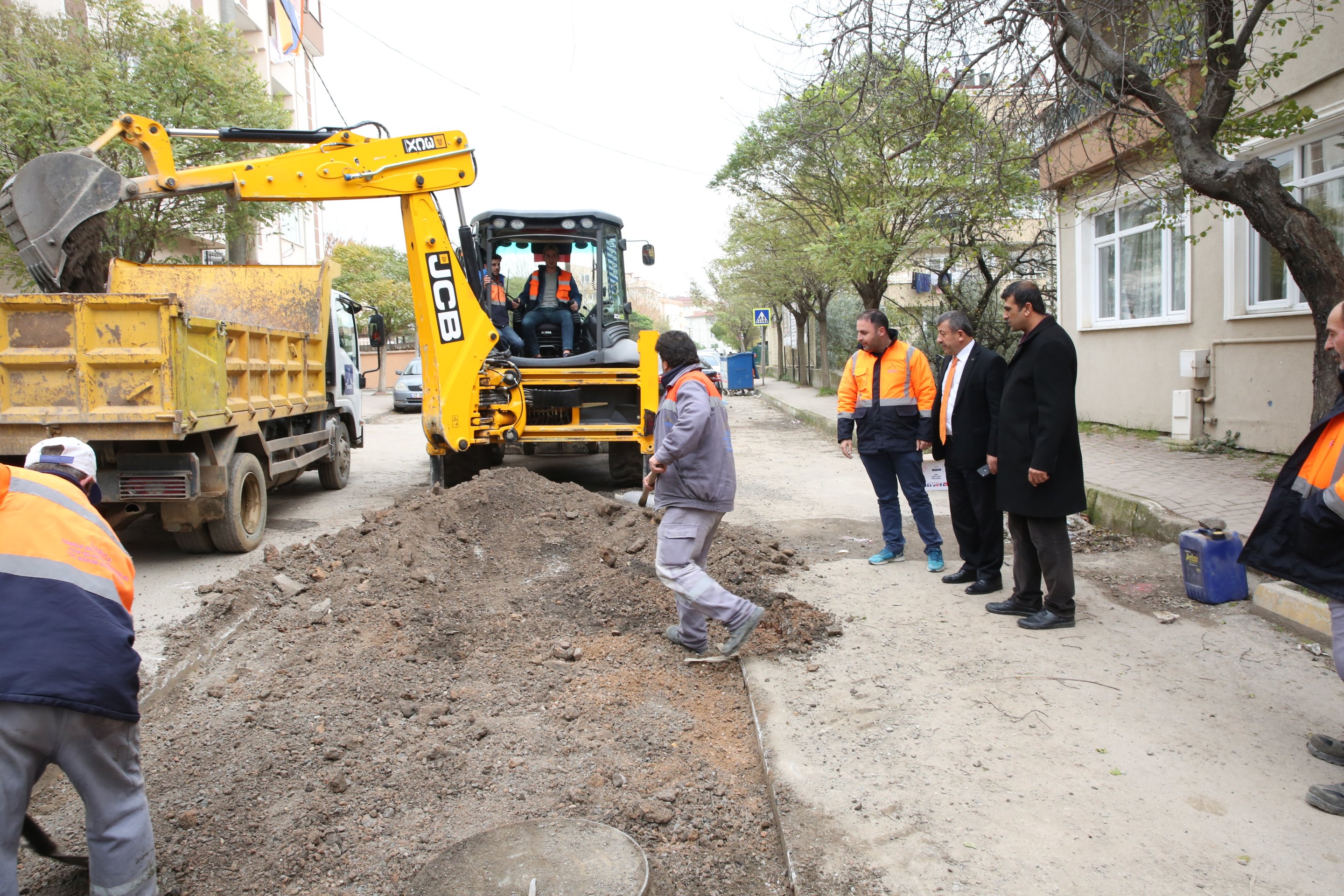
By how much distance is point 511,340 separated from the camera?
9719mm

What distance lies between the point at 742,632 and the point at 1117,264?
35.3 ft

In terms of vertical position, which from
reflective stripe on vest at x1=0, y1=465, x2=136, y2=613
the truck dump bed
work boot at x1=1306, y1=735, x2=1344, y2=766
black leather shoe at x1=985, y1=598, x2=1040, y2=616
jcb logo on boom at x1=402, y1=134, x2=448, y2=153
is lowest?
work boot at x1=1306, y1=735, x2=1344, y2=766

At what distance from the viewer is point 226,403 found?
7422mm

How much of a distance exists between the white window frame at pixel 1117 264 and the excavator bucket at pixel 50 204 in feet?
32.3

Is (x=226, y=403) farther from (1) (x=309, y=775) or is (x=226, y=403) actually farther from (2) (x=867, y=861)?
(2) (x=867, y=861)

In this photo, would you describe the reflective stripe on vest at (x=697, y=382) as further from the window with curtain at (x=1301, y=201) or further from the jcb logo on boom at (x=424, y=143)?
the window with curtain at (x=1301, y=201)

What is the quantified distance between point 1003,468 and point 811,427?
14.1 metres

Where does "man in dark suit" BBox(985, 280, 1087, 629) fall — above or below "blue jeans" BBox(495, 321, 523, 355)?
below

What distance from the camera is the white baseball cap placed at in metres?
2.68

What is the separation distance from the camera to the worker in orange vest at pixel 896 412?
6.12m

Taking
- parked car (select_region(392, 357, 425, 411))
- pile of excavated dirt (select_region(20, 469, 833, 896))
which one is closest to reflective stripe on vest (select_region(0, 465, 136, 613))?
pile of excavated dirt (select_region(20, 469, 833, 896))

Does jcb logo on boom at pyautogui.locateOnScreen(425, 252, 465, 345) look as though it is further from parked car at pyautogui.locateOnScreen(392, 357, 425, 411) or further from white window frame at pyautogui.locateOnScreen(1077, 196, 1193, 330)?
parked car at pyautogui.locateOnScreen(392, 357, 425, 411)

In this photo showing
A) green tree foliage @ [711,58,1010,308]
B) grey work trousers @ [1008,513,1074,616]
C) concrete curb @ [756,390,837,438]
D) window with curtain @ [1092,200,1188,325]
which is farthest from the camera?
concrete curb @ [756,390,837,438]

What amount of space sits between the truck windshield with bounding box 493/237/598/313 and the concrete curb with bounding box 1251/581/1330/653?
712 centimetres
